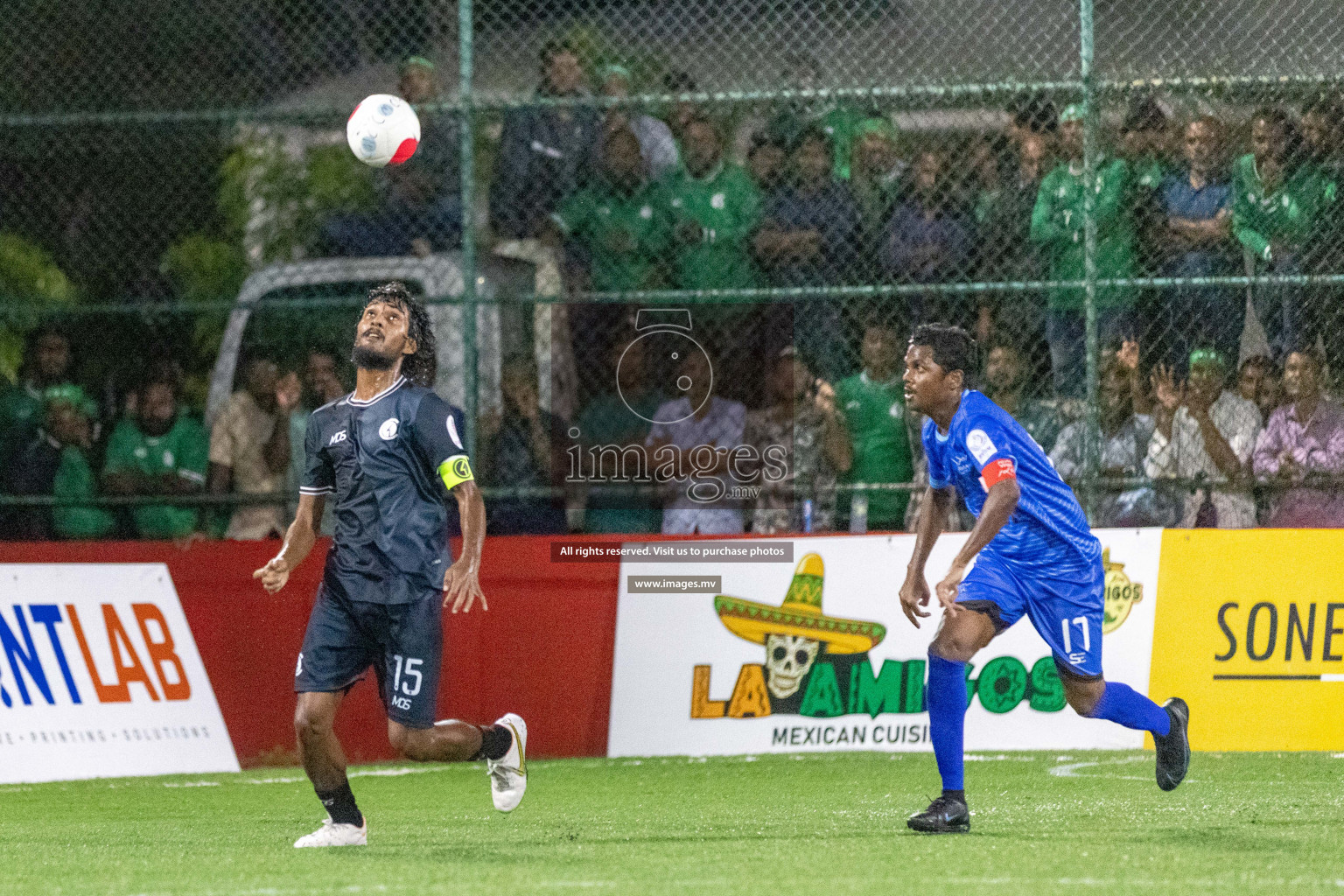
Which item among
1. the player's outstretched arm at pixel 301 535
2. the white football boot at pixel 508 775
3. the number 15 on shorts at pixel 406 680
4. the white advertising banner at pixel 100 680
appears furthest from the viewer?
the white advertising banner at pixel 100 680

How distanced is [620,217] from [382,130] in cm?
169

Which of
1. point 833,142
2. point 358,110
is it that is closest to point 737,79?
point 833,142

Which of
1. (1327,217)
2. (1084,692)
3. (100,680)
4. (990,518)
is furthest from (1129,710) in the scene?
(100,680)

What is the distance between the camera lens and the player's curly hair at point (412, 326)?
697 centimetres

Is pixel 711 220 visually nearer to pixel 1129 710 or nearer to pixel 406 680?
pixel 1129 710

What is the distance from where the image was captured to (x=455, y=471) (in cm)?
677

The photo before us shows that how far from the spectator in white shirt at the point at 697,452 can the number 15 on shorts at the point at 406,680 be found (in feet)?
11.5

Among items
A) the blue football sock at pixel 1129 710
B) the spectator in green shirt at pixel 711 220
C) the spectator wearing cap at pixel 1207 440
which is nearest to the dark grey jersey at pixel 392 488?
the blue football sock at pixel 1129 710

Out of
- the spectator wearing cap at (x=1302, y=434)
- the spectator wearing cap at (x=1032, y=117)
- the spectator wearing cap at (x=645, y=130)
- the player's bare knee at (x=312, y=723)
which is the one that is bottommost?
the player's bare knee at (x=312, y=723)

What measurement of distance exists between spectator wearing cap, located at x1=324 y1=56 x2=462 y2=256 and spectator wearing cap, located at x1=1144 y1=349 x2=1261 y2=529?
415 centimetres

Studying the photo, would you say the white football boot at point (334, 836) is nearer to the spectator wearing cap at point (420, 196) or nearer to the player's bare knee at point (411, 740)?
the player's bare knee at point (411, 740)

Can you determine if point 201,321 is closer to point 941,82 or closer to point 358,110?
point 358,110

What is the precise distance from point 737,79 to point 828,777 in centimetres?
399

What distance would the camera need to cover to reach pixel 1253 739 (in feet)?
32.6
